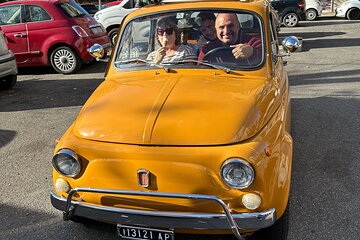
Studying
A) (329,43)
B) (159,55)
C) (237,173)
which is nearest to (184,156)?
(237,173)

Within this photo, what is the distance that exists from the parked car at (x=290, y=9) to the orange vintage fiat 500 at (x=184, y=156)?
14.0m

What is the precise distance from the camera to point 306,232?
323 centimetres

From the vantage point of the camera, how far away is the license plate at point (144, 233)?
2674 mm

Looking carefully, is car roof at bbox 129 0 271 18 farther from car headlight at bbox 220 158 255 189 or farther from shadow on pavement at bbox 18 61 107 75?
shadow on pavement at bbox 18 61 107 75

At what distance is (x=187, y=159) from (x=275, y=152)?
2.02ft

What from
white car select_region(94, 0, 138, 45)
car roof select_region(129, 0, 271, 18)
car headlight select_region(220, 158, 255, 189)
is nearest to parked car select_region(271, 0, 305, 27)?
white car select_region(94, 0, 138, 45)

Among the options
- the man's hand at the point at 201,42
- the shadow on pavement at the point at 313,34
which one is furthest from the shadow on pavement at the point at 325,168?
the shadow on pavement at the point at 313,34

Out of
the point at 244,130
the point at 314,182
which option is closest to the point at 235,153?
the point at 244,130

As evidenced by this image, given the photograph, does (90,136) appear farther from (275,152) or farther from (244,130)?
(275,152)

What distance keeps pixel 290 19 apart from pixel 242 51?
14.1 metres

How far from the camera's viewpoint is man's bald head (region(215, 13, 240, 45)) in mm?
3660

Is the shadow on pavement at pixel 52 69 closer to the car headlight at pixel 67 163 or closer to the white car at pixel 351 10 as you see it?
the car headlight at pixel 67 163

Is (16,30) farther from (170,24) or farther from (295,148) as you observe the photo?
(295,148)

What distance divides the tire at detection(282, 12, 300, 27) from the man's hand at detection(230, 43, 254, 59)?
13.9m
